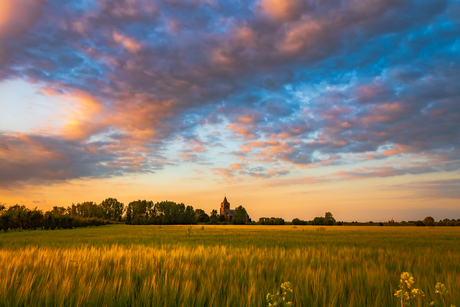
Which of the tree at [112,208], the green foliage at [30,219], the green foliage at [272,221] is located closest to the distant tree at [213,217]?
the tree at [112,208]

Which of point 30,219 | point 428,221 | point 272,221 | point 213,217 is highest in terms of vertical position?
point 30,219

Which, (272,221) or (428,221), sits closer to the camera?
(428,221)

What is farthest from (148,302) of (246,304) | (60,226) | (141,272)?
(60,226)

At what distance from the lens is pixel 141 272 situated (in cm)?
A: 362

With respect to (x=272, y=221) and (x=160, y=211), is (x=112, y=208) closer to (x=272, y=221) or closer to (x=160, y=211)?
(x=160, y=211)

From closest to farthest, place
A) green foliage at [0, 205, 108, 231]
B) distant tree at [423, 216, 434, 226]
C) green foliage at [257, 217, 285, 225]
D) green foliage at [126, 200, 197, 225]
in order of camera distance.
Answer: green foliage at [0, 205, 108, 231]
distant tree at [423, 216, 434, 226]
green foliage at [257, 217, 285, 225]
green foliage at [126, 200, 197, 225]

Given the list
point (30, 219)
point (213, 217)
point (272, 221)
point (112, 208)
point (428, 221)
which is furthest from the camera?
point (213, 217)

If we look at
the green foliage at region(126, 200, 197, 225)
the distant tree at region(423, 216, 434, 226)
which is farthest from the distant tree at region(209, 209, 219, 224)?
the distant tree at region(423, 216, 434, 226)

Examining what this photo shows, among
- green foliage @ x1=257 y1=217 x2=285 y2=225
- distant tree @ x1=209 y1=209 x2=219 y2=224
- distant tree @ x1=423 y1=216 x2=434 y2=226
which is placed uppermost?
distant tree @ x1=423 y1=216 x2=434 y2=226

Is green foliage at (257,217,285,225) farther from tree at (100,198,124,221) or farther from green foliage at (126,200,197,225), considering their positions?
tree at (100,198,124,221)

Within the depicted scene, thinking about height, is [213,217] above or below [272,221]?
below

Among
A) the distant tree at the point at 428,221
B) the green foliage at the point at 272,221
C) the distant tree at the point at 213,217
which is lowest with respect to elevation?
the distant tree at the point at 213,217

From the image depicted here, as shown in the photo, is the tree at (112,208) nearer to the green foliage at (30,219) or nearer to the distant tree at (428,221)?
the green foliage at (30,219)

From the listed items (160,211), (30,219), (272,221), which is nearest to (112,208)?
(160,211)
